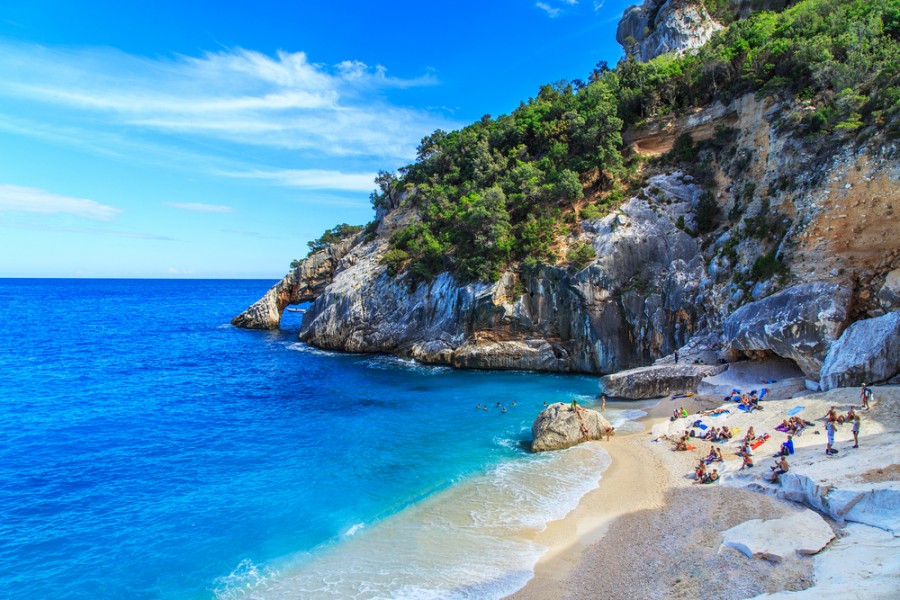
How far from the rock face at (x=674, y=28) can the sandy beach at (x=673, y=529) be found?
52897 millimetres

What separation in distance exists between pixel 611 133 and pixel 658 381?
25125 millimetres

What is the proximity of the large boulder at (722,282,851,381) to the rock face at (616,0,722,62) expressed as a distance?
45517 mm

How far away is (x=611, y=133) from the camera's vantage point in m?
43.5

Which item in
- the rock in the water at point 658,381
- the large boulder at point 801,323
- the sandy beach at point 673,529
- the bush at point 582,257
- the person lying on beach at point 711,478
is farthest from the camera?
the bush at point 582,257

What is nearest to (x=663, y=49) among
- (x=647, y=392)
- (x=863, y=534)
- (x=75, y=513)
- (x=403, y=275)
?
(x=403, y=275)

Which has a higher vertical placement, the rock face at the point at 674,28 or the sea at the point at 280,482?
the rock face at the point at 674,28

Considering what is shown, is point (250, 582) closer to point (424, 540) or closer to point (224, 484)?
point (424, 540)

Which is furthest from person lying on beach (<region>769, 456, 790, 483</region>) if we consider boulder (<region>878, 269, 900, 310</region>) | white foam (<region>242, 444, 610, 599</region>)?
boulder (<region>878, 269, 900, 310</region>)

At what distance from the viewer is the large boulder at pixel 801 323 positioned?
22.5 meters

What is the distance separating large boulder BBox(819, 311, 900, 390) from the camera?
2011 cm

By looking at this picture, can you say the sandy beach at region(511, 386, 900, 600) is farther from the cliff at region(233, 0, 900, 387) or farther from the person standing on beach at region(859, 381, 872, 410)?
the cliff at region(233, 0, 900, 387)

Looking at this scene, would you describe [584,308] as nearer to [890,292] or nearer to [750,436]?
[750,436]

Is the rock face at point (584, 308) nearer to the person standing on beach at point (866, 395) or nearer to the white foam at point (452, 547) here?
the person standing on beach at point (866, 395)

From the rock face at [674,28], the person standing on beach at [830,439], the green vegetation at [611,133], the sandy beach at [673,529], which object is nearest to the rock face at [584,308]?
the green vegetation at [611,133]
